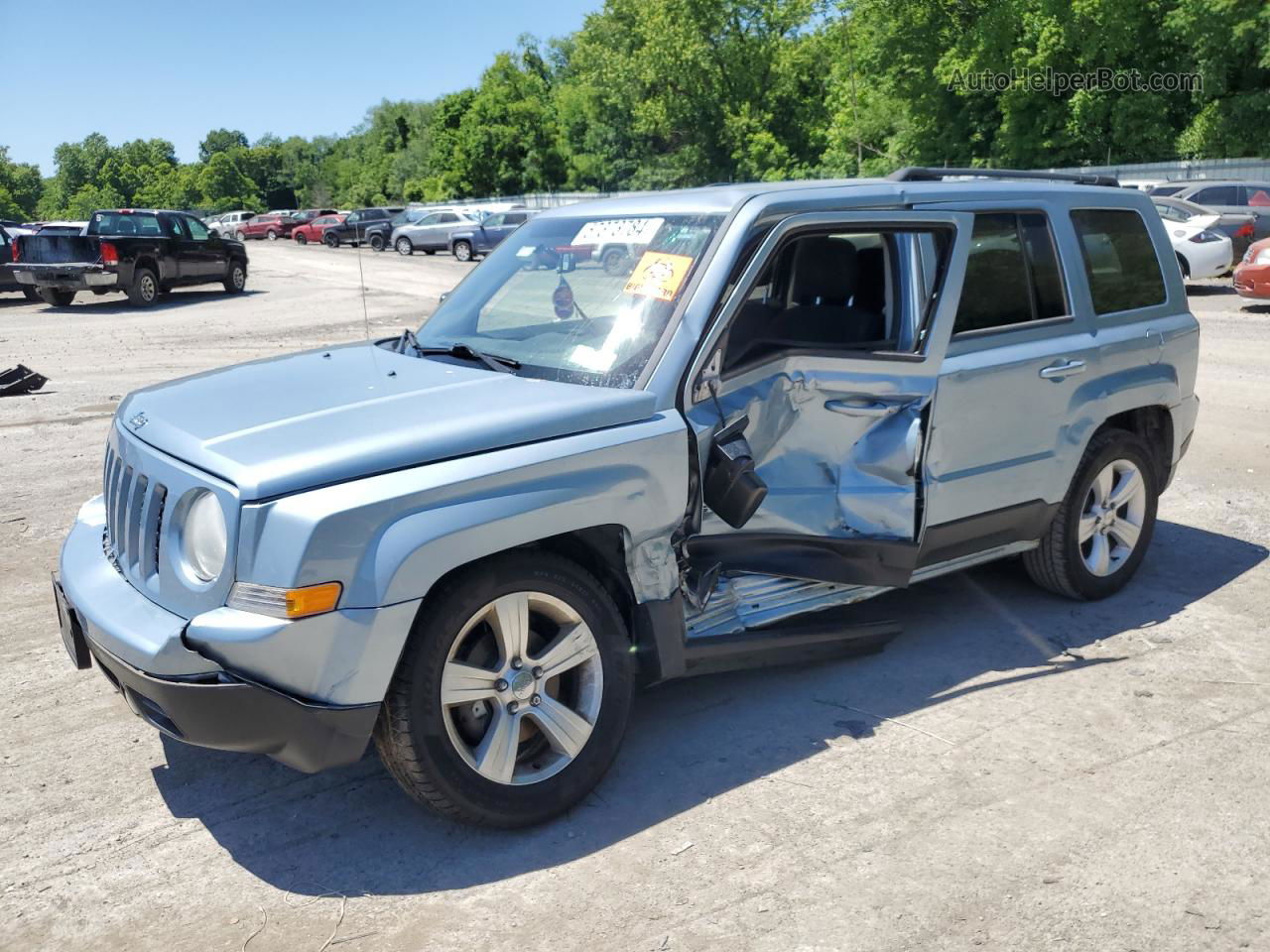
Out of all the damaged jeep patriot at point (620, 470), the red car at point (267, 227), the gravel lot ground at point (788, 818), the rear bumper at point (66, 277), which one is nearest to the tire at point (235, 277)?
the rear bumper at point (66, 277)

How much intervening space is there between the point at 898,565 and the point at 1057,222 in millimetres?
1819

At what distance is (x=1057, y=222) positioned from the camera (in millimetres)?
5152

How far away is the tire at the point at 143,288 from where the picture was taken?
2253 centimetres

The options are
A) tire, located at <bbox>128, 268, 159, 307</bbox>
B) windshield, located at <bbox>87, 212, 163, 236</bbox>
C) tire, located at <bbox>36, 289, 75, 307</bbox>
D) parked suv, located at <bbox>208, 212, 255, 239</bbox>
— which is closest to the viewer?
windshield, located at <bbox>87, 212, 163, 236</bbox>

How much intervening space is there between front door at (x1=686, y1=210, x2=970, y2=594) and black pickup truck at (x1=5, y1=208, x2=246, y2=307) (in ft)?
66.3

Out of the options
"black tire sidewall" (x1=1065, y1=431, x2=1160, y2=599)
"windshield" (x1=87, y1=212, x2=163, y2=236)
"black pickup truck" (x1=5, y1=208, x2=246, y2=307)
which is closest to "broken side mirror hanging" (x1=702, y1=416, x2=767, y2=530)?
"black tire sidewall" (x1=1065, y1=431, x2=1160, y2=599)

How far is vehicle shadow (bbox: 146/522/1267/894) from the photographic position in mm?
3420

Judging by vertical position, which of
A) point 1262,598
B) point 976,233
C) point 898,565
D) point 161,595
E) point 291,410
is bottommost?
point 1262,598

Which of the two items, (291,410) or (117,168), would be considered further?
(117,168)

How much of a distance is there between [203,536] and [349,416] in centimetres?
56

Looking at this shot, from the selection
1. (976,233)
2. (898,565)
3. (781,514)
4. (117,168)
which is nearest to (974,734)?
(898,565)

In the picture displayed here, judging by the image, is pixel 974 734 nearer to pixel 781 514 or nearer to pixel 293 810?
pixel 781 514

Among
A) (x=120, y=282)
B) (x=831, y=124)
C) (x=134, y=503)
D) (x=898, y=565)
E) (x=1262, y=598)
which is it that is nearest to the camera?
(x=134, y=503)

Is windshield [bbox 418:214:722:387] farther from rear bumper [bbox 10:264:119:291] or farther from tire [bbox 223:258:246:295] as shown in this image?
tire [bbox 223:258:246:295]
